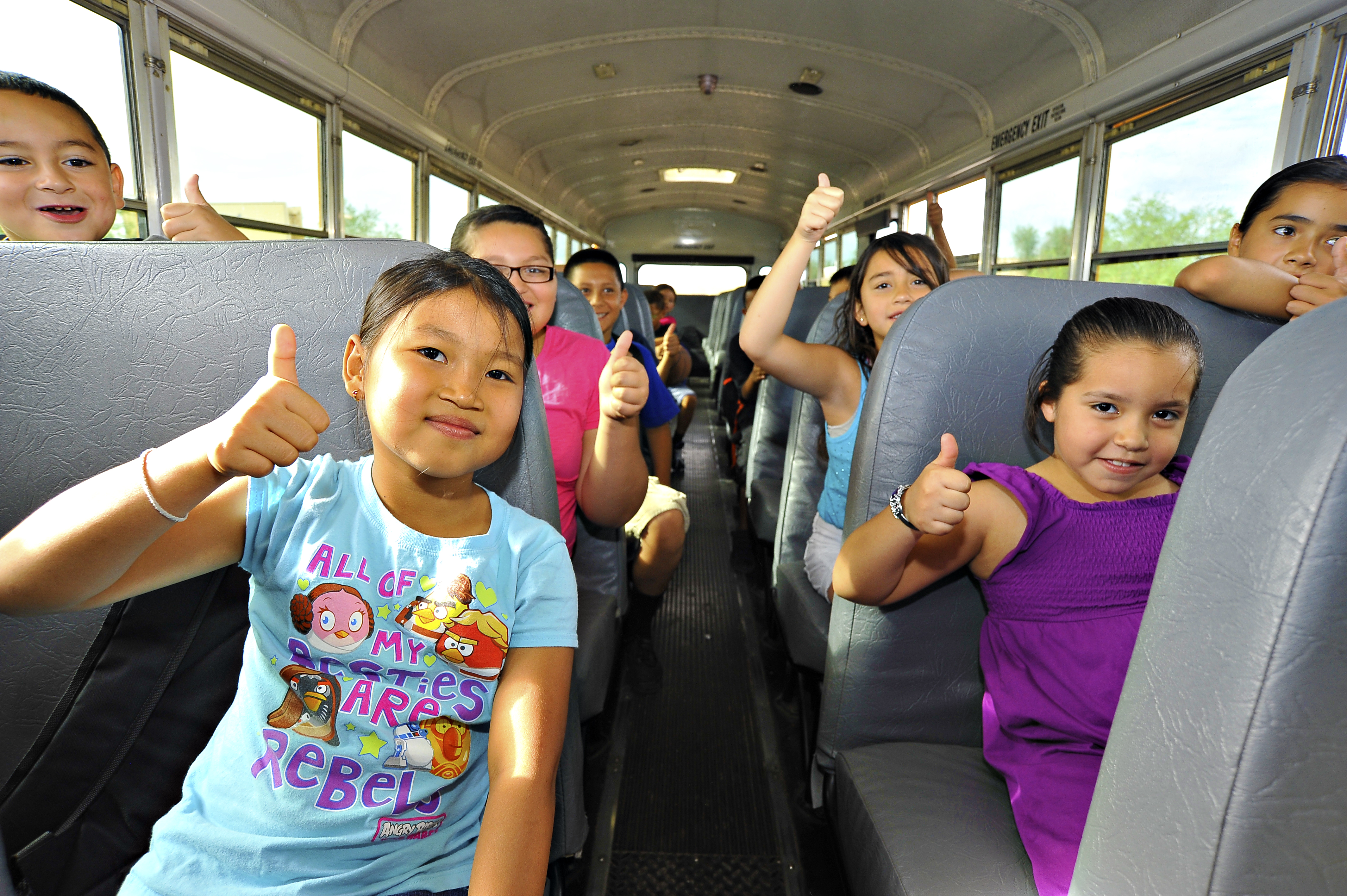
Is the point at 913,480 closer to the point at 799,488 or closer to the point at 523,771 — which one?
the point at 523,771

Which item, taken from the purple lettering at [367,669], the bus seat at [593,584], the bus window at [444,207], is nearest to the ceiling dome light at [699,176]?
the bus window at [444,207]

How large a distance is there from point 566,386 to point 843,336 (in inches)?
38.4

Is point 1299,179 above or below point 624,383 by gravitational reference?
above

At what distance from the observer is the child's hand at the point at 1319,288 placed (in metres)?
1.22

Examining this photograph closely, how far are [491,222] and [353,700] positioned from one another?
1.38 metres

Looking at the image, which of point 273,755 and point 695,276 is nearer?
point 273,755

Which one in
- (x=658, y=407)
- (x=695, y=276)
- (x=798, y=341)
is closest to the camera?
(x=798, y=341)

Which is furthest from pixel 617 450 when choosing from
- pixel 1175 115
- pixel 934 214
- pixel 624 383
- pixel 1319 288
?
pixel 1175 115

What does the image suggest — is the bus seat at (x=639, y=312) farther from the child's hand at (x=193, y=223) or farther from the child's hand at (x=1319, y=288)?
the child's hand at (x=1319, y=288)

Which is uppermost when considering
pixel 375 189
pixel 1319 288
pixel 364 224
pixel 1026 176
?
pixel 1026 176

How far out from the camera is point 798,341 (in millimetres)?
1795

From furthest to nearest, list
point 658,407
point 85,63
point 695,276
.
→ point 695,276
point 85,63
point 658,407

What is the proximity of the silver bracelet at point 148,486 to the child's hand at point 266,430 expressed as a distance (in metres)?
0.07

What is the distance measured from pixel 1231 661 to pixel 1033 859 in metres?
0.67
